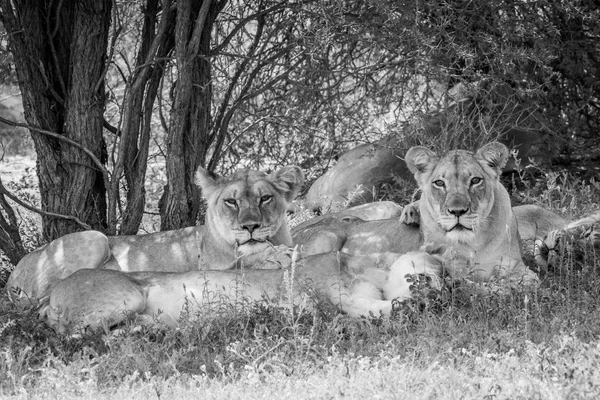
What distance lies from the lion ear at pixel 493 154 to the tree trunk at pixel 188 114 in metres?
2.46

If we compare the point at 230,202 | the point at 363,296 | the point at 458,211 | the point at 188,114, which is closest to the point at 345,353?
the point at 363,296

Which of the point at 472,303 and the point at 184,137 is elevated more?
the point at 184,137

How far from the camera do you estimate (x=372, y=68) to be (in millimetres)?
9719

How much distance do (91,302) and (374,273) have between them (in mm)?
1930

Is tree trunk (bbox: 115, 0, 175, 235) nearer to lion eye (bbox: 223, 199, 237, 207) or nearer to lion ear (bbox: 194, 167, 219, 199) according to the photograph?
lion ear (bbox: 194, 167, 219, 199)

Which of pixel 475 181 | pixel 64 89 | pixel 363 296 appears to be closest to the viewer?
pixel 363 296

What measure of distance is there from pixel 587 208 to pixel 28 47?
532 cm

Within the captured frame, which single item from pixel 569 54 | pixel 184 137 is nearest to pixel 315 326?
pixel 184 137

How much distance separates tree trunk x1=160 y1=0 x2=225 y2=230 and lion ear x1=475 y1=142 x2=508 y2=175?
8.08ft

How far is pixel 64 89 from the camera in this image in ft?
29.1

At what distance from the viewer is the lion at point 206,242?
7895 millimetres

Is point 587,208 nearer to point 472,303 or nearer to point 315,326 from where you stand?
point 472,303

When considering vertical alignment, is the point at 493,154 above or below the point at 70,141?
below

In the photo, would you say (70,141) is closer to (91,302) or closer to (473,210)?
(91,302)
